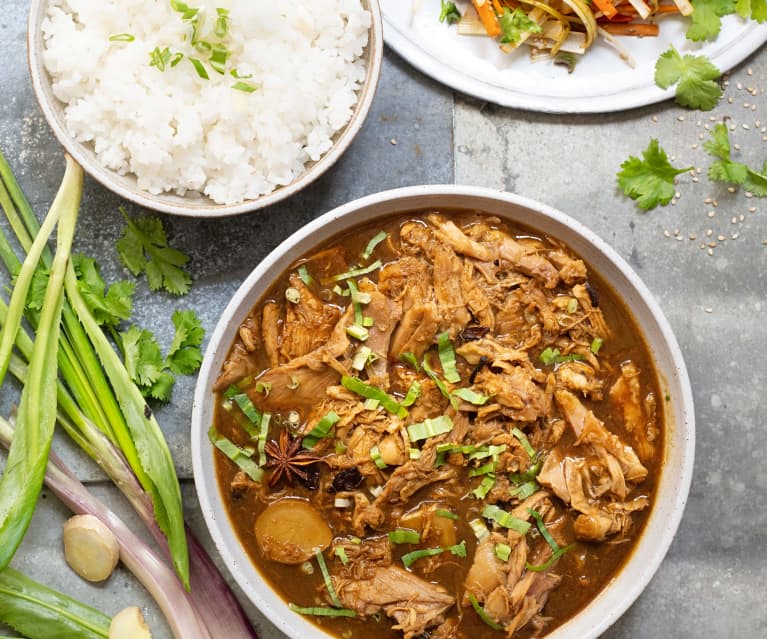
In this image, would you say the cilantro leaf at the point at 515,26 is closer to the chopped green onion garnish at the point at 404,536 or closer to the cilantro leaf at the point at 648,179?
the cilantro leaf at the point at 648,179

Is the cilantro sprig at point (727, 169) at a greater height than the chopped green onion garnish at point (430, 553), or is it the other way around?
the cilantro sprig at point (727, 169)

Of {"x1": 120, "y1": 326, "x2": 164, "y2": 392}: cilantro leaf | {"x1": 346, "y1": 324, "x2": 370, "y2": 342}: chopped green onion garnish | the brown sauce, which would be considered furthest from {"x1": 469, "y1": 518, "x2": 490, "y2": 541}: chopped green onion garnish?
{"x1": 120, "y1": 326, "x2": 164, "y2": 392}: cilantro leaf

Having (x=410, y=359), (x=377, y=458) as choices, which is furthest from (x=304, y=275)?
(x=377, y=458)

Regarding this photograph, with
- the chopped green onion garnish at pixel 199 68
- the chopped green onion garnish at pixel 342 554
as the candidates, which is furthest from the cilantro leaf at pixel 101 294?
the chopped green onion garnish at pixel 342 554

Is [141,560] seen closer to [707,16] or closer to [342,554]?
[342,554]

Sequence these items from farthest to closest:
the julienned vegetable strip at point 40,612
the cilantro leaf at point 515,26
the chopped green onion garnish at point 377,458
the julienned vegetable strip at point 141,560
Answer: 1. the cilantro leaf at point 515,26
2. the julienned vegetable strip at point 141,560
3. the julienned vegetable strip at point 40,612
4. the chopped green onion garnish at point 377,458

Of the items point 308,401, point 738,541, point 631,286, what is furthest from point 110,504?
point 738,541
